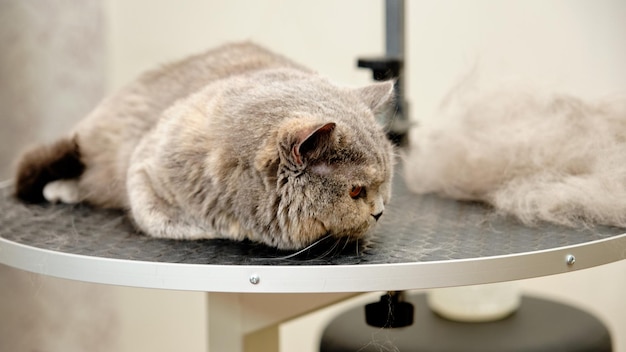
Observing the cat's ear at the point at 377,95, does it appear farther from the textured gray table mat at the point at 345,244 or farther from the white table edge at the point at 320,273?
the white table edge at the point at 320,273

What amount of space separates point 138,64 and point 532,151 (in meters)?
1.18

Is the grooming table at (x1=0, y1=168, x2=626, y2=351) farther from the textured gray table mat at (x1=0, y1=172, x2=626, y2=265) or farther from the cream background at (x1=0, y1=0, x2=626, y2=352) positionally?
the cream background at (x1=0, y1=0, x2=626, y2=352)

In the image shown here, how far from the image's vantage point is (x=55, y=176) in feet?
4.39

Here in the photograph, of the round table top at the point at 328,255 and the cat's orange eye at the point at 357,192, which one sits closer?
the round table top at the point at 328,255

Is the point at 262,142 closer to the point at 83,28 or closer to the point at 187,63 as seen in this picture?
the point at 187,63

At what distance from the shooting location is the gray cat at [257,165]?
0.98 meters

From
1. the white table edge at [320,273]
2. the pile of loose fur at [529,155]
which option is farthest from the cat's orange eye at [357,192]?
the pile of loose fur at [529,155]

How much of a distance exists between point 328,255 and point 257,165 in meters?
0.14

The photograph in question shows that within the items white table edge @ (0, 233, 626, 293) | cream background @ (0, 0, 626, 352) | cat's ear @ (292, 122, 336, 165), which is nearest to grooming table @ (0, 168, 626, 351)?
white table edge @ (0, 233, 626, 293)

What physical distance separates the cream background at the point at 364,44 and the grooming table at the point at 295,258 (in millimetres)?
868

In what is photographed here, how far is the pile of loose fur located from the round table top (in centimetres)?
4

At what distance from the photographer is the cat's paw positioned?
1.33 m

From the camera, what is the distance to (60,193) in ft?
4.36

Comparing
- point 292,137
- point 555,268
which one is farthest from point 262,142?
point 555,268
